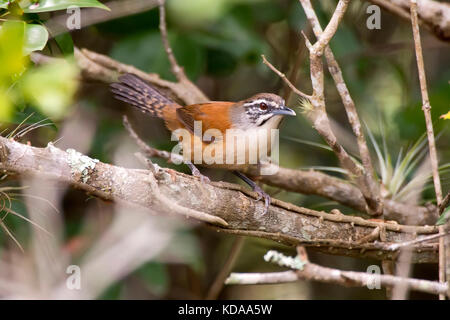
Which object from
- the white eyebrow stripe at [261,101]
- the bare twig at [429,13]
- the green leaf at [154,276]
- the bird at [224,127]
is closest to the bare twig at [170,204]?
the bird at [224,127]

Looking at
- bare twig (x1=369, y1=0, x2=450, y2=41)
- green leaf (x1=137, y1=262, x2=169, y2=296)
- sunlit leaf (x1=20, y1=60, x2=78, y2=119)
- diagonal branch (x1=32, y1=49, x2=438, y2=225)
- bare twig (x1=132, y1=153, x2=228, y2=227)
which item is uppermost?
bare twig (x1=369, y1=0, x2=450, y2=41)

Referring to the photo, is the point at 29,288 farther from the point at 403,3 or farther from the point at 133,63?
the point at 403,3

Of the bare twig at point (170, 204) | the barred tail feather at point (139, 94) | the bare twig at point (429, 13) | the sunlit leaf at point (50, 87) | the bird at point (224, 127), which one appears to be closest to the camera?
the sunlit leaf at point (50, 87)

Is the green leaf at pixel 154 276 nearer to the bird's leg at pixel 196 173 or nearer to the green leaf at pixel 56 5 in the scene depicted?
the bird's leg at pixel 196 173

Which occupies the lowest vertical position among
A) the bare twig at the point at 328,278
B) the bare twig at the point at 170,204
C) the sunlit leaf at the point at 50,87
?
the bare twig at the point at 328,278

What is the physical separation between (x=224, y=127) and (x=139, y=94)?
0.93 m

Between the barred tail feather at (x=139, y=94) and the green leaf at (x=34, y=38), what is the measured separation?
1951mm

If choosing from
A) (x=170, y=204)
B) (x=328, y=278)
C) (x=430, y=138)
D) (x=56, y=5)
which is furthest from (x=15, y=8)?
(x=430, y=138)

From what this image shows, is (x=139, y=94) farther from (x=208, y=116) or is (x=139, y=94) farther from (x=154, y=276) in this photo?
(x=154, y=276)

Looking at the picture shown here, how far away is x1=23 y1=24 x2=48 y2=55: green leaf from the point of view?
2.89 metres

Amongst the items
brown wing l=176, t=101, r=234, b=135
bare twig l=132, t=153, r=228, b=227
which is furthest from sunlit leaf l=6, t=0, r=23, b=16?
brown wing l=176, t=101, r=234, b=135

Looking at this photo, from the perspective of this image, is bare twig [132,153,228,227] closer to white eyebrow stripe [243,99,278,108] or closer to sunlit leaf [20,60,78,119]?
sunlit leaf [20,60,78,119]

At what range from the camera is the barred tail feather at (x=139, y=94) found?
493cm

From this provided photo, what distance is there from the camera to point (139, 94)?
16.1ft
